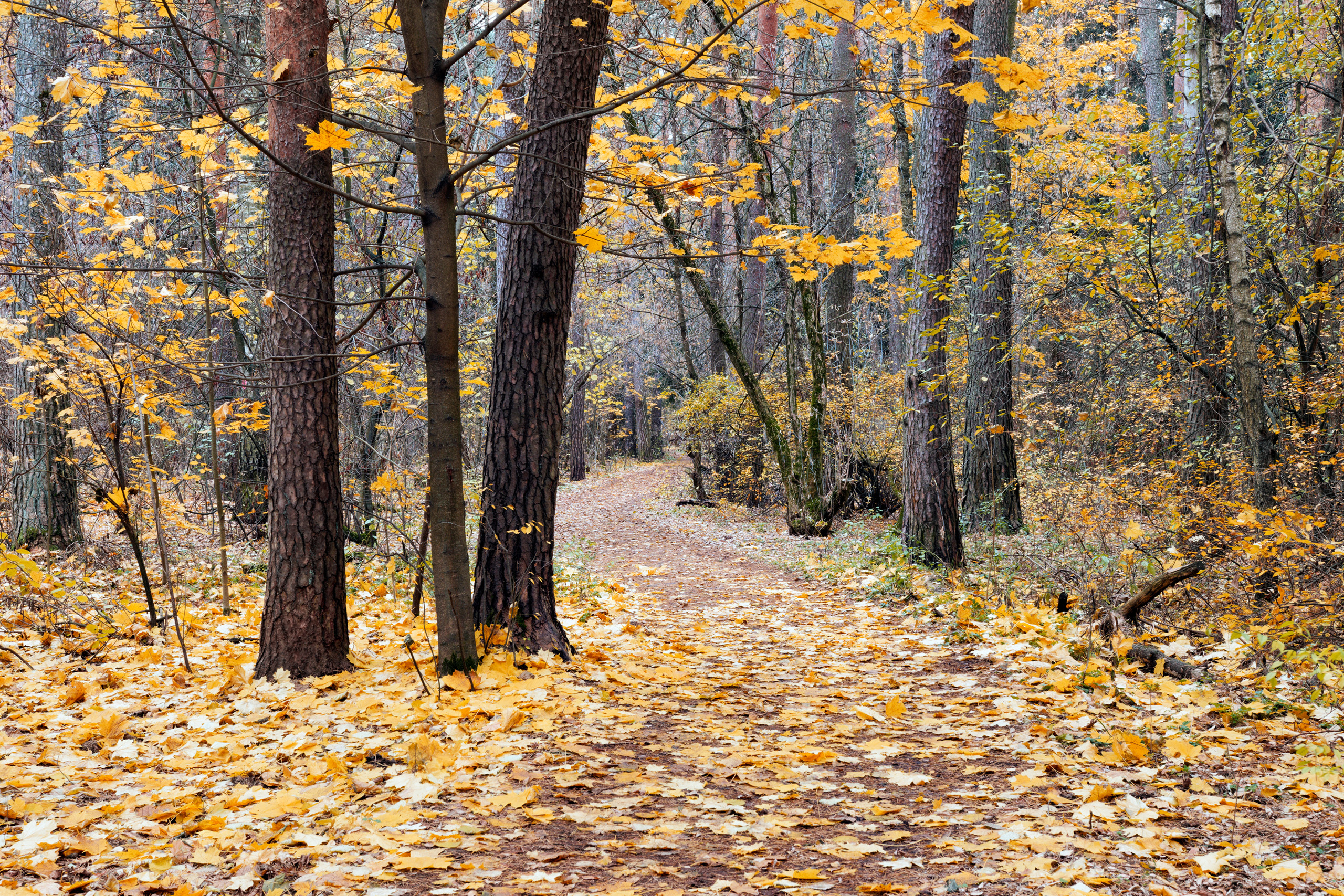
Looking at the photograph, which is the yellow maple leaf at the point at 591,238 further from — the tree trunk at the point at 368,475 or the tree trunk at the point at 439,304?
the tree trunk at the point at 368,475

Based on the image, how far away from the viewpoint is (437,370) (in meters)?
4.21

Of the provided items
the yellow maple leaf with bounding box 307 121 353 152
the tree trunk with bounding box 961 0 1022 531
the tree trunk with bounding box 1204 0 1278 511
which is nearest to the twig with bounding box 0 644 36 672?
the yellow maple leaf with bounding box 307 121 353 152

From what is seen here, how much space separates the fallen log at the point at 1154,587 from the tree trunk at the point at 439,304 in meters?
3.93

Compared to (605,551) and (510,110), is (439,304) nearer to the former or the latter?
(510,110)

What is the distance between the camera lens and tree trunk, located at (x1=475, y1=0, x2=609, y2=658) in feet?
16.5

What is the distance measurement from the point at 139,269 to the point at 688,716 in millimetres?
3302

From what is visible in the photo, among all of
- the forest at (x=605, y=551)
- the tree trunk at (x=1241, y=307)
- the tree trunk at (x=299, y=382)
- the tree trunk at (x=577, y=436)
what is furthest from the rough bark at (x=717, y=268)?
the tree trunk at (x=299, y=382)

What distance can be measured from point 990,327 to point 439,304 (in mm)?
8141

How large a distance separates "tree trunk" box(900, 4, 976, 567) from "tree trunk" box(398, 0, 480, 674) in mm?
5365

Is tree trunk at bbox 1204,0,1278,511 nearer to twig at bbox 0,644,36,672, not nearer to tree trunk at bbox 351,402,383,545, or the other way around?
tree trunk at bbox 351,402,383,545

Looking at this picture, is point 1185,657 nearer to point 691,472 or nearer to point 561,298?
point 561,298

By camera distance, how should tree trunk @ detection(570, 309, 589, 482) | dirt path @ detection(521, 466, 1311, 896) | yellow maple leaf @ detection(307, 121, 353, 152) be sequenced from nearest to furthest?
dirt path @ detection(521, 466, 1311, 896) → yellow maple leaf @ detection(307, 121, 353, 152) → tree trunk @ detection(570, 309, 589, 482)

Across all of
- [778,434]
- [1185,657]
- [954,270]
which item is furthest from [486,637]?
[778,434]

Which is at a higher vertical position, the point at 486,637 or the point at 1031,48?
the point at 1031,48
